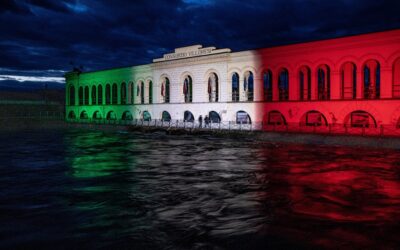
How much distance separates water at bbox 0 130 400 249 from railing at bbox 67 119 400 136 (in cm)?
837

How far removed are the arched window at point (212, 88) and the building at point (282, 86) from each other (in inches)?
2.0

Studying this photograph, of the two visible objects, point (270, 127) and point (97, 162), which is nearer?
point (97, 162)

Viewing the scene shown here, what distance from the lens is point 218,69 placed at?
42.5 metres

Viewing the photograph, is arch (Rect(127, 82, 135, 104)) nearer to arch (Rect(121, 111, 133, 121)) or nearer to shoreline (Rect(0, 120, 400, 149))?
arch (Rect(121, 111, 133, 121))

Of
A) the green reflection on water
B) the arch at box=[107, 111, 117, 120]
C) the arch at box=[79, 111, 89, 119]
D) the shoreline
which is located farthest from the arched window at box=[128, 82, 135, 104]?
the green reflection on water

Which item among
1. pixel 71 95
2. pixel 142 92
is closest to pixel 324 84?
pixel 142 92

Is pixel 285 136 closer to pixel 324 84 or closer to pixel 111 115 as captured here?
pixel 324 84

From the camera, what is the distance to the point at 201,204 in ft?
36.5

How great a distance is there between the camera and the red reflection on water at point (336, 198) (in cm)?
830

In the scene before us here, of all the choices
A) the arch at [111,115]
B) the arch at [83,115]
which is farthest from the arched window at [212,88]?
the arch at [83,115]

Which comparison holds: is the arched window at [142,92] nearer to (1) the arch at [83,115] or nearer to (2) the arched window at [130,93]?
(2) the arched window at [130,93]

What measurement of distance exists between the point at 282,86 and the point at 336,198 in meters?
30.8

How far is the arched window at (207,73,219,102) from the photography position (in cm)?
4472

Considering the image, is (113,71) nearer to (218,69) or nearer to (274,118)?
(218,69)
